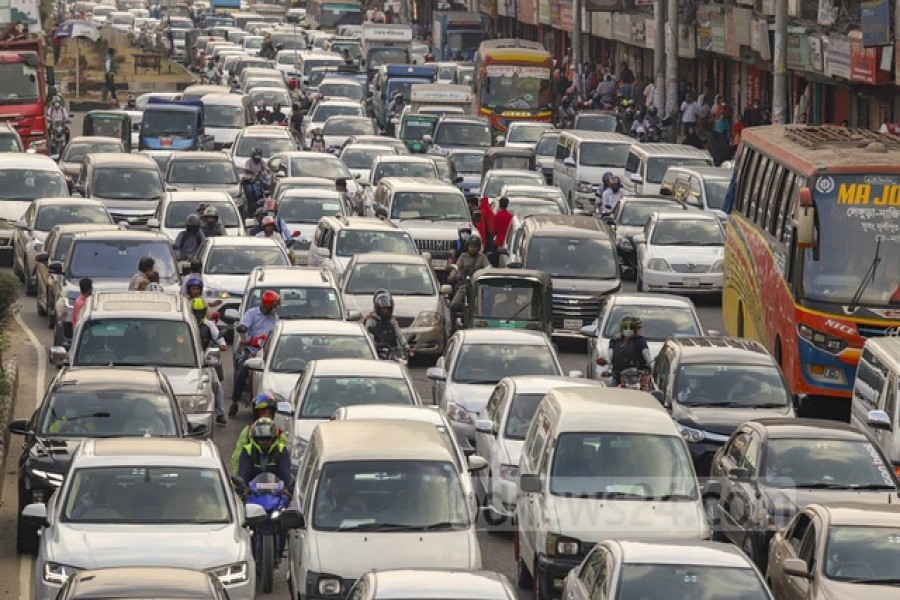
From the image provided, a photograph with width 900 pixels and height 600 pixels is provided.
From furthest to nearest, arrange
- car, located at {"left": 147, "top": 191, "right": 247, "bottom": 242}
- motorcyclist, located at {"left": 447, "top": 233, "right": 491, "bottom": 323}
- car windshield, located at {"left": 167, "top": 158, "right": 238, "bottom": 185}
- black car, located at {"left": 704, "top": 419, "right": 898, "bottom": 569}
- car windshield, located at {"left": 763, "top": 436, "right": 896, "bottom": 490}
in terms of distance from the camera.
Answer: car windshield, located at {"left": 167, "top": 158, "right": 238, "bottom": 185}
car, located at {"left": 147, "top": 191, "right": 247, "bottom": 242}
motorcyclist, located at {"left": 447, "top": 233, "right": 491, "bottom": 323}
car windshield, located at {"left": 763, "top": 436, "right": 896, "bottom": 490}
black car, located at {"left": 704, "top": 419, "right": 898, "bottom": 569}

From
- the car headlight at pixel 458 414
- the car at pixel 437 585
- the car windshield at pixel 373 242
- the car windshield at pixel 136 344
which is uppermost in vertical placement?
the car at pixel 437 585

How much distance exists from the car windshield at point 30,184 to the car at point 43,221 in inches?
98.0

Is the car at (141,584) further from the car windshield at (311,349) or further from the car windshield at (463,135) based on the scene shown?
the car windshield at (463,135)

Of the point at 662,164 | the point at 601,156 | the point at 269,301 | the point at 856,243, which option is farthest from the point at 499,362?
the point at 601,156

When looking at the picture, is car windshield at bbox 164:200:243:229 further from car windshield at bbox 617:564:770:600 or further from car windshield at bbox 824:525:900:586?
car windshield at bbox 617:564:770:600

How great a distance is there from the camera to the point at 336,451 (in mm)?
17312

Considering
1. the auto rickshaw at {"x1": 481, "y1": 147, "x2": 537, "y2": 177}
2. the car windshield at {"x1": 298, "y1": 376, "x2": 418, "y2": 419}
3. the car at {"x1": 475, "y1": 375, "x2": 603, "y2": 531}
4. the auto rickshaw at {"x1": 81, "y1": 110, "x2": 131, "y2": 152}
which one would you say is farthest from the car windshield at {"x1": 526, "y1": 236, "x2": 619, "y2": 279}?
the auto rickshaw at {"x1": 81, "y1": 110, "x2": 131, "y2": 152}

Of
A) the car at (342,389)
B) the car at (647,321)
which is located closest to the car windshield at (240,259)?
the car at (647,321)

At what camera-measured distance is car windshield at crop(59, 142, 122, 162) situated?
48469 millimetres

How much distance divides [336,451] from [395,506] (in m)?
0.62

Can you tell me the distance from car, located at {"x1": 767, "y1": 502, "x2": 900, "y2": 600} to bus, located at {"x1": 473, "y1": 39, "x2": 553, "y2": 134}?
156ft

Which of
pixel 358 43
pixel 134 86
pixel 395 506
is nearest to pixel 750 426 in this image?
pixel 395 506

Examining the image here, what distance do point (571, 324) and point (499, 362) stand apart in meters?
8.22

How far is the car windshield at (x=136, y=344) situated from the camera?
24.2 meters
